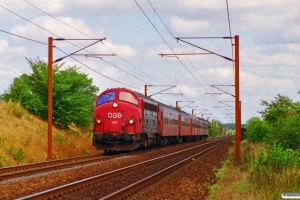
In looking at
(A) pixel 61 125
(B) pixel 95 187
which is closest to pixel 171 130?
(A) pixel 61 125

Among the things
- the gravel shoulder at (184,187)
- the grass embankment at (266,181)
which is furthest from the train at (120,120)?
the grass embankment at (266,181)

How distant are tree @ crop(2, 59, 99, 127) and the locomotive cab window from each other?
5505mm

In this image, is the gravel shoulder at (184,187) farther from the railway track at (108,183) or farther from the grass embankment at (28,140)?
the grass embankment at (28,140)

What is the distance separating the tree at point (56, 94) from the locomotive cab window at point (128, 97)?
551 centimetres

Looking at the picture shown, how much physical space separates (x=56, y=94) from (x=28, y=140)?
863cm

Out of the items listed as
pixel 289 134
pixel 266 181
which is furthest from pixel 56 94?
pixel 266 181

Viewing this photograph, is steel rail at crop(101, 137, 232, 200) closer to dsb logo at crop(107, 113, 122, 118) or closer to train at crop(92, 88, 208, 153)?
train at crop(92, 88, 208, 153)

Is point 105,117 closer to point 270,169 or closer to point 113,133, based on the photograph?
Result: point 113,133

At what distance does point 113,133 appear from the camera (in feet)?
106

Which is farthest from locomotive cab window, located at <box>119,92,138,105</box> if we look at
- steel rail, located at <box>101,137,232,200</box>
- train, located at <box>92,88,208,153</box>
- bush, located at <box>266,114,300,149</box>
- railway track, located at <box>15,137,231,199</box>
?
bush, located at <box>266,114,300,149</box>

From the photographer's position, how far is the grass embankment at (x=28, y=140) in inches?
1044

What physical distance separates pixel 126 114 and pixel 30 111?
11.1m

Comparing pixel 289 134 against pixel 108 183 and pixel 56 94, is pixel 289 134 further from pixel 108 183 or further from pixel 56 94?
pixel 56 94

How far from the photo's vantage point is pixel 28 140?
30.3m
